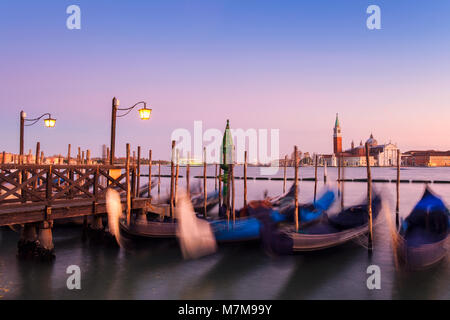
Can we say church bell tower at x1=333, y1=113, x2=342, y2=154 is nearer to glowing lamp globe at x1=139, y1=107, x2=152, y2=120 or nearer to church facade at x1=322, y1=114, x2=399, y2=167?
church facade at x1=322, y1=114, x2=399, y2=167

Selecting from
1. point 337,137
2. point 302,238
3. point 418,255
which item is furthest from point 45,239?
point 337,137

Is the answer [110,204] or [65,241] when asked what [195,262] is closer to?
[110,204]

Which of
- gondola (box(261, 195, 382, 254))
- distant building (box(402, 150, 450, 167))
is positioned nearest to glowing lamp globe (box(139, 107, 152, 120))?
gondola (box(261, 195, 382, 254))

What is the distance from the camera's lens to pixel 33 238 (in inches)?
364

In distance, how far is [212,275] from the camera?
29.0 ft

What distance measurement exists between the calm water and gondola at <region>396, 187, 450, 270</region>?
0.31 meters

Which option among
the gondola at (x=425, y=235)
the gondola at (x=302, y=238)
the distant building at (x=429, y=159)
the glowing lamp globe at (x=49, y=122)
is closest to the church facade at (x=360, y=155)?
the distant building at (x=429, y=159)

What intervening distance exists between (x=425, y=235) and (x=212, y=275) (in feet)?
23.1

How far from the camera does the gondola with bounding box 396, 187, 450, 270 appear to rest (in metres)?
9.02

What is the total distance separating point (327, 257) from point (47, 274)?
24.1 feet

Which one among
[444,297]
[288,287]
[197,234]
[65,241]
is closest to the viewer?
[444,297]
